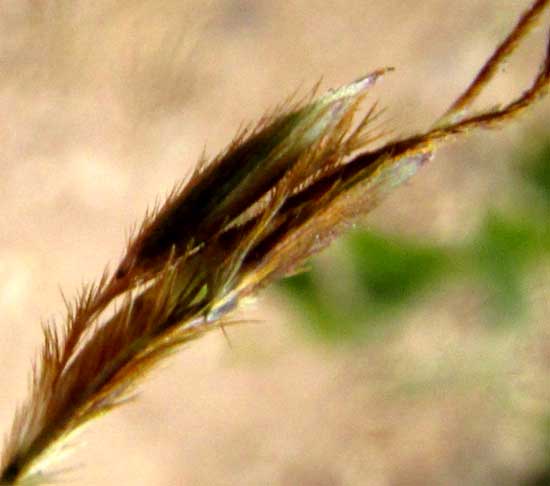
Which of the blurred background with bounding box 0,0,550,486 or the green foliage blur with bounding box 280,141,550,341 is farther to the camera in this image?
the green foliage blur with bounding box 280,141,550,341

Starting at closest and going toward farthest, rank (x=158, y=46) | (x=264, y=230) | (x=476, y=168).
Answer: (x=264, y=230) → (x=158, y=46) → (x=476, y=168)

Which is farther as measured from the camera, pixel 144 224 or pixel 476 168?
pixel 476 168

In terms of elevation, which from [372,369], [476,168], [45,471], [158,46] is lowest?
[45,471]

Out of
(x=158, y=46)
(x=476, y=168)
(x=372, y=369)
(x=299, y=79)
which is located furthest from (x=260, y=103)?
(x=372, y=369)

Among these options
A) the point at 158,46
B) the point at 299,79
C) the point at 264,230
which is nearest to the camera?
the point at 264,230

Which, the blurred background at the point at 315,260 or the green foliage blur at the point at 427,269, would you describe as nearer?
the blurred background at the point at 315,260

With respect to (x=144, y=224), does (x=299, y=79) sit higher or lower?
higher

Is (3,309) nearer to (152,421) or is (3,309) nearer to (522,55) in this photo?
(152,421)
